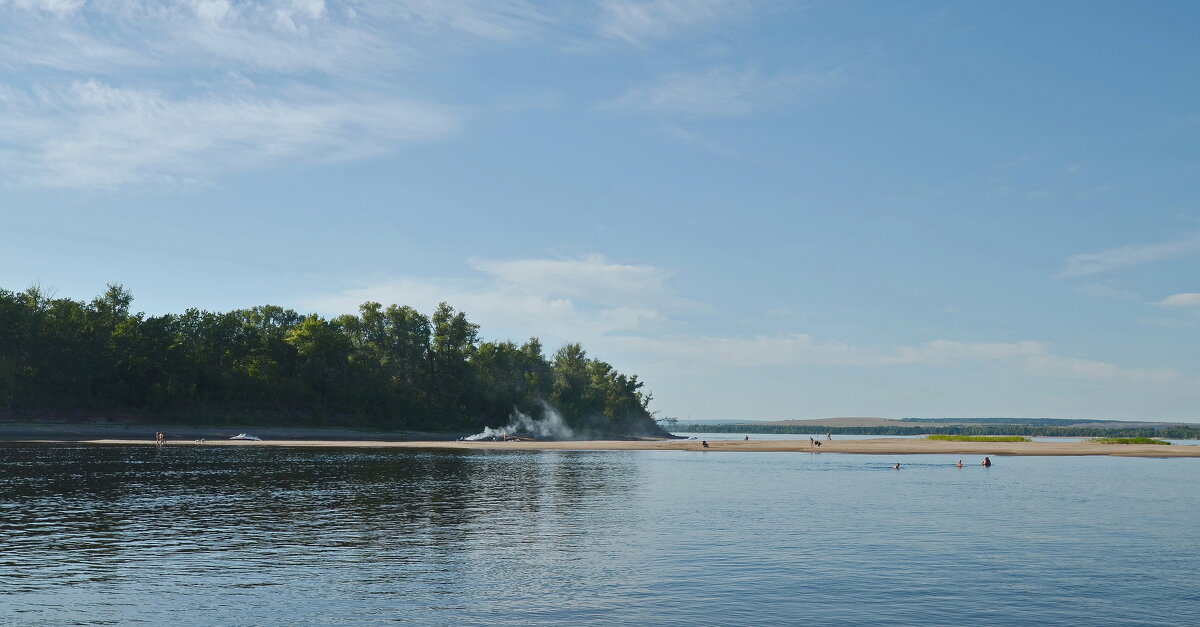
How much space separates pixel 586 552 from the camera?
3347 centimetres

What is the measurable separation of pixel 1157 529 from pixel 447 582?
1344 inches

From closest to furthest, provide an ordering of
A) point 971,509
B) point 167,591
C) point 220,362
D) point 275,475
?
point 167,591 < point 971,509 < point 275,475 < point 220,362

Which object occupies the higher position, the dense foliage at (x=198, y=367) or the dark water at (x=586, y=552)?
the dense foliage at (x=198, y=367)

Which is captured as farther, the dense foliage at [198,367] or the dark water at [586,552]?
the dense foliage at [198,367]

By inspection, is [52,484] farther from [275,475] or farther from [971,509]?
[971,509]

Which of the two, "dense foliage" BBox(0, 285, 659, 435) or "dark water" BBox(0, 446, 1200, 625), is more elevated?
"dense foliage" BBox(0, 285, 659, 435)

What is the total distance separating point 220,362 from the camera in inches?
6796

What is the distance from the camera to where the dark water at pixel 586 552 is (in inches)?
933

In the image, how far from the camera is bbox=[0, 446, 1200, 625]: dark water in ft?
77.8

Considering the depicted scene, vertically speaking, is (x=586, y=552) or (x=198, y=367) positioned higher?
(x=198, y=367)

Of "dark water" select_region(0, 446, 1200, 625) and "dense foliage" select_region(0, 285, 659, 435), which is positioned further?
"dense foliage" select_region(0, 285, 659, 435)

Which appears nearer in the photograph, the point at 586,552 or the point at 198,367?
the point at 586,552

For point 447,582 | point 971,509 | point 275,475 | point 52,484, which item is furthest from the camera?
point 275,475

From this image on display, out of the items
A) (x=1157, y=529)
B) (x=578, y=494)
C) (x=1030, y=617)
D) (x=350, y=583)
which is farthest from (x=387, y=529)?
(x=1157, y=529)
